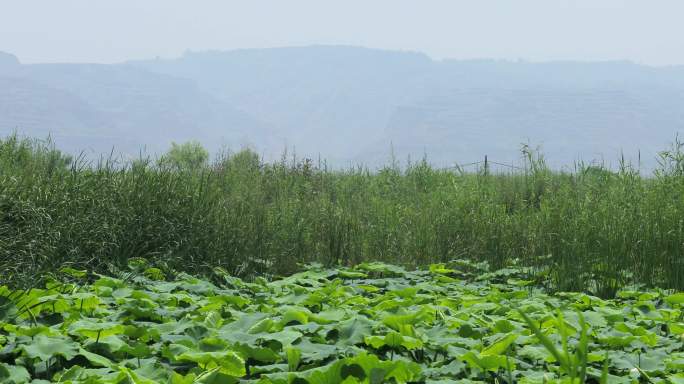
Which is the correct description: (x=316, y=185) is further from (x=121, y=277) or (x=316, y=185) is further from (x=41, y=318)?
(x=41, y=318)

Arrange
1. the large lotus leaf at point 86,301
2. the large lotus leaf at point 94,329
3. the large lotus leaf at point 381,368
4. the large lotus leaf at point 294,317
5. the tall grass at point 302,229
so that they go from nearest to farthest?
1. the large lotus leaf at point 381,368
2. the large lotus leaf at point 94,329
3. the large lotus leaf at point 294,317
4. the large lotus leaf at point 86,301
5. the tall grass at point 302,229

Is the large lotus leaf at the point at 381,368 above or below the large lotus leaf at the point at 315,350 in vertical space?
above

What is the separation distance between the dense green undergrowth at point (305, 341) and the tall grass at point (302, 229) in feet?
3.47

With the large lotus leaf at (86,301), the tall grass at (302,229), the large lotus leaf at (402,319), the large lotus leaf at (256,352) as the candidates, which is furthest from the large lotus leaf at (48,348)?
the tall grass at (302,229)

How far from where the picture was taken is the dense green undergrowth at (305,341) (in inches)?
85.8

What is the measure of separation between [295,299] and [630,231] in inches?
112

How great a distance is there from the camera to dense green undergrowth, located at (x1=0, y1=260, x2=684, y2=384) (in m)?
2.18

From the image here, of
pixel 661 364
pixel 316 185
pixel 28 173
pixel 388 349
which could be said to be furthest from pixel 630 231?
pixel 316 185

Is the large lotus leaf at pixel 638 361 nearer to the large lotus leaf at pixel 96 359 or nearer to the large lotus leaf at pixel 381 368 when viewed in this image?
the large lotus leaf at pixel 381 368

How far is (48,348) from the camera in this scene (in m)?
2.29

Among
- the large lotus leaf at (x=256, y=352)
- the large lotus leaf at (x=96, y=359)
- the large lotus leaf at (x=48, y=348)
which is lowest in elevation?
the large lotus leaf at (x=256, y=352)

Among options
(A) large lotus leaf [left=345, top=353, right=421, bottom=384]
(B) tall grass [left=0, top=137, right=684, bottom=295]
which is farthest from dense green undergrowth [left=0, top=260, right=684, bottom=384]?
(B) tall grass [left=0, top=137, right=684, bottom=295]

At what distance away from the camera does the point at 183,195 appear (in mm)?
5379

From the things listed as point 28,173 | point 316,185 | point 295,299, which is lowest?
point 316,185
